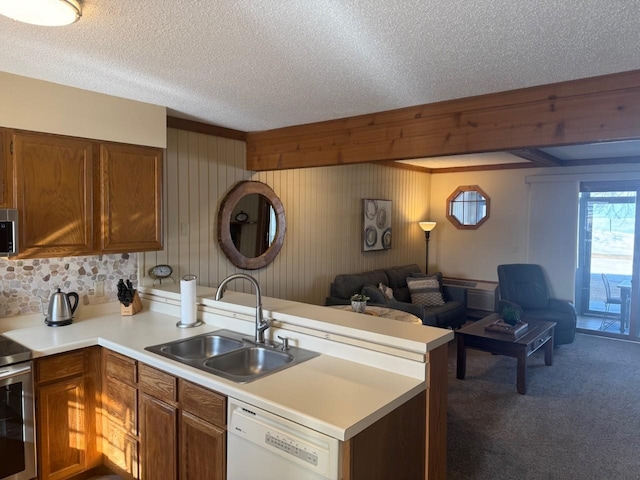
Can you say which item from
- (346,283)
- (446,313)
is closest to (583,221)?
(446,313)

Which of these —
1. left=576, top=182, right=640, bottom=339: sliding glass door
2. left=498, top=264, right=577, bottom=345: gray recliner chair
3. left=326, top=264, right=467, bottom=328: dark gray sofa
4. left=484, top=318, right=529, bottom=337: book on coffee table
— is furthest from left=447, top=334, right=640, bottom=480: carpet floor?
left=576, top=182, right=640, bottom=339: sliding glass door

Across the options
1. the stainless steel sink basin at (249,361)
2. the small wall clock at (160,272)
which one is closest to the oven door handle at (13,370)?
the stainless steel sink basin at (249,361)

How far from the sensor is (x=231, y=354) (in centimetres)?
233

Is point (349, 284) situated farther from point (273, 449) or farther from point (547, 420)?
point (273, 449)

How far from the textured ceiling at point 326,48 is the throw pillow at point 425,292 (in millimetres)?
3483

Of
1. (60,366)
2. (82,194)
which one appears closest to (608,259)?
(82,194)

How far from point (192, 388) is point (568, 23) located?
7.19 feet

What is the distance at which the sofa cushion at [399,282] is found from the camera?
5.75m

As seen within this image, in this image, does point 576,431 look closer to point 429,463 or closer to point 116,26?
point 429,463

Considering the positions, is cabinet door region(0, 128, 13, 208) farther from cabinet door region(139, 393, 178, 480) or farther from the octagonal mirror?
the octagonal mirror

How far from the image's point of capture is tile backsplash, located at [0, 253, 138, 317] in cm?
268

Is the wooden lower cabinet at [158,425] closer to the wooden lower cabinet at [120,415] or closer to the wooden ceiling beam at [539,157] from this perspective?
the wooden lower cabinet at [120,415]

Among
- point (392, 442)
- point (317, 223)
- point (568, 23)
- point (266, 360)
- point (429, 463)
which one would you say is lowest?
point (429, 463)

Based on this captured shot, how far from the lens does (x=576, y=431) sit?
10.5 ft
